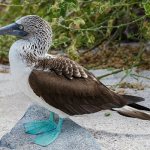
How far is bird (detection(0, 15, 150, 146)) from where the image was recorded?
148 inches

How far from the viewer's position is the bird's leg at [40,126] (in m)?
3.99

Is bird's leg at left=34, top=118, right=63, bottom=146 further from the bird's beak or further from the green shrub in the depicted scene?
the green shrub

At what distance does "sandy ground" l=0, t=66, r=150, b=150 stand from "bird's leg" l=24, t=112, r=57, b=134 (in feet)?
0.98

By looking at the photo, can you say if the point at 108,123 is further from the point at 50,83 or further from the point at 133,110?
the point at 50,83

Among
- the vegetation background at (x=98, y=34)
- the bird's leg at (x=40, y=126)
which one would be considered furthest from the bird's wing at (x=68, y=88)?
the vegetation background at (x=98, y=34)

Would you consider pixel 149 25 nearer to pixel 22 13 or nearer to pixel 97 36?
pixel 97 36

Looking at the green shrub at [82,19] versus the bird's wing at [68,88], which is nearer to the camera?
the bird's wing at [68,88]

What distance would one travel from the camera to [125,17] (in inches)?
247

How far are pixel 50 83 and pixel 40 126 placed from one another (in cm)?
42

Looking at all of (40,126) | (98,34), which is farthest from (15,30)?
(98,34)

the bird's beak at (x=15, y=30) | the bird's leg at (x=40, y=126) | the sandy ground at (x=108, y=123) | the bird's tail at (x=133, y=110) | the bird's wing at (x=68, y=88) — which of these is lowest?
the sandy ground at (x=108, y=123)

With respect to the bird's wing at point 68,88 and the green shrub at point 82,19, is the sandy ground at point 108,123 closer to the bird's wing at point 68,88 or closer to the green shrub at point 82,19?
the bird's wing at point 68,88

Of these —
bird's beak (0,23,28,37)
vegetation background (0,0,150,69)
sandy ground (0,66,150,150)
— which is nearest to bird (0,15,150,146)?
bird's beak (0,23,28,37)

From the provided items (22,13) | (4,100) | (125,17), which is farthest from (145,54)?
(4,100)
